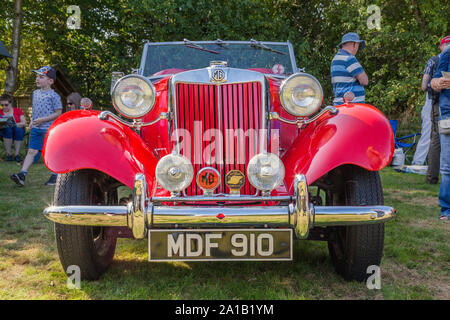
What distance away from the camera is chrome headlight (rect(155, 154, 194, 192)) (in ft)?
6.20

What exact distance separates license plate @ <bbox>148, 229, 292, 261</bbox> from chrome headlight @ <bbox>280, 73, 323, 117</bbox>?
74 cm

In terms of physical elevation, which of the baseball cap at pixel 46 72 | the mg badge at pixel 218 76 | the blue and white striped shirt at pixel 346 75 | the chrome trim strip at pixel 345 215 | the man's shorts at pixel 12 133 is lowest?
the chrome trim strip at pixel 345 215

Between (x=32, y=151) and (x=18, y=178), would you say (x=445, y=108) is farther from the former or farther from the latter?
(x=18, y=178)

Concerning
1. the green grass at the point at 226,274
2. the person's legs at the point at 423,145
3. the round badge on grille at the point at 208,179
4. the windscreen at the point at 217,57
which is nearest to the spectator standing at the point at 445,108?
the green grass at the point at 226,274

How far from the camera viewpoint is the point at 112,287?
84.8 inches

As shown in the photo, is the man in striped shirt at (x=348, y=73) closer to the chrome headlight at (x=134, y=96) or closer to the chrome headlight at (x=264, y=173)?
the chrome headlight at (x=264, y=173)

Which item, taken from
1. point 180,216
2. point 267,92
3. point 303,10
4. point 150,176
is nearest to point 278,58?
point 267,92

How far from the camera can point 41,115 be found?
5.40m

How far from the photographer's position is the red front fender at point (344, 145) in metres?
2.00

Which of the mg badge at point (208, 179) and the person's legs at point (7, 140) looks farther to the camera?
the person's legs at point (7, 140)

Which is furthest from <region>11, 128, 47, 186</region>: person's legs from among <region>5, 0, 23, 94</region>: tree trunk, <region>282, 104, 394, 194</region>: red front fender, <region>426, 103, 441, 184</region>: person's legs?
<region>5, 0, 23, 94</region>: tree trunk

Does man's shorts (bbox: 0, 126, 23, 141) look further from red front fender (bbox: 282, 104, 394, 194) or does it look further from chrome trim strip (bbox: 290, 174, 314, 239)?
chrome trim strip (bbox: 290, 174, 314, 239)

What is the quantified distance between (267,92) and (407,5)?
11.8 meters

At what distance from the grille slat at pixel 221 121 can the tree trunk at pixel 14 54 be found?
1112 centimetres
